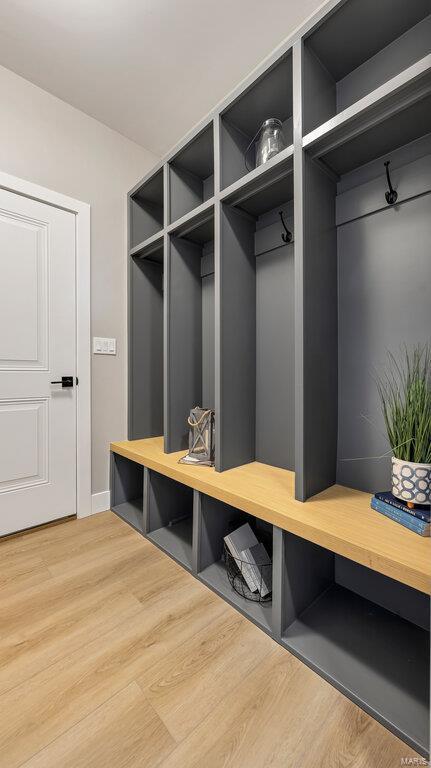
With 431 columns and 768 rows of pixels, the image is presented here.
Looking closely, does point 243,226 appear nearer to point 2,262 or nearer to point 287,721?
point 2,262

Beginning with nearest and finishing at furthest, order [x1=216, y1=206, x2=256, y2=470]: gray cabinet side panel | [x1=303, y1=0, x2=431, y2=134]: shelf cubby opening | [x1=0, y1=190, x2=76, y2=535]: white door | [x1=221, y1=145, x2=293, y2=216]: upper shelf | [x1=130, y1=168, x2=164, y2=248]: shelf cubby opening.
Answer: [x1=303, y1=0, x2=431, y2=134]: shelf cubby opening
[x1=221, y1=145, x2=293, y2=216]: upper shelf
[x1=216, y1=206, x2=256, y2=470]: gray cabinet side panel
[x1=0, y1=190, x2=76, y2=535]: white door
[x1=130, y1=168, x2=164, y2=248]: shelf cubby opening

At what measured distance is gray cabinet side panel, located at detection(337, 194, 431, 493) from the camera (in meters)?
1.20

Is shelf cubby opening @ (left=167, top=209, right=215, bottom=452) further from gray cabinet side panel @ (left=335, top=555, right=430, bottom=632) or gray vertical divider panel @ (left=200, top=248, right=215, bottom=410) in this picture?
gray cabinet side panel @ (left=335, top=555, right=430, bottom=632)

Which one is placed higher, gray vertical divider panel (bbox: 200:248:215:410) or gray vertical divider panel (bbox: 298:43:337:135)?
gray vertical divider panel (bbox: 298:43:337:135)

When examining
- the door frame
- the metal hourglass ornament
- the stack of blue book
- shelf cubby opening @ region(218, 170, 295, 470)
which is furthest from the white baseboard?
the metal hourglass ornament

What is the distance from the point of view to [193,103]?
6.68 ft

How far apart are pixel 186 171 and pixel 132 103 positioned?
1.87 ft

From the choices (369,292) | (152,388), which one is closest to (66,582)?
(152,388)

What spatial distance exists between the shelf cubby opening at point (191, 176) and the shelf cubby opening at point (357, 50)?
612 millimetres

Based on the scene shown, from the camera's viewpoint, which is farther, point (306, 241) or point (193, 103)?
point (193, 103)

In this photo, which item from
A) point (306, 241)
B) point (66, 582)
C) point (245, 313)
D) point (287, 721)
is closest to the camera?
point (287, 721)

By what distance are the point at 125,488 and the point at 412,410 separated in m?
1.83

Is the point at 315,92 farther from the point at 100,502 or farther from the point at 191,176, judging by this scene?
the point at 100,502

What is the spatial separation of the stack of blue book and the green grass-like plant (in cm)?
14
